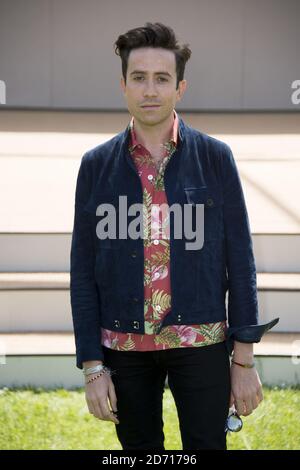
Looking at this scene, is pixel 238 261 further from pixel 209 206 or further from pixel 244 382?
pixel 244 382

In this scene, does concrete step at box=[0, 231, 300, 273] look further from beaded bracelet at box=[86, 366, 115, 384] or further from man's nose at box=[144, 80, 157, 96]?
man's nose at box=[144, 80, 157, 96]

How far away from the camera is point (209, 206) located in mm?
1638

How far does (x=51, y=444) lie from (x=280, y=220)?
74.1 inches

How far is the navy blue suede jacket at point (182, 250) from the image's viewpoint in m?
1.64

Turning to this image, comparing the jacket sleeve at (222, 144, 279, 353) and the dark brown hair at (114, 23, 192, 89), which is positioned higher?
the dark brown hair at (114, 23, 192, 89)

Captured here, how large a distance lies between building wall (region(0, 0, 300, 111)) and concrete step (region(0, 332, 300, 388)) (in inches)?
147

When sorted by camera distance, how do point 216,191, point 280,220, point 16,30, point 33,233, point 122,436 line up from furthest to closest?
point 16,30, point 280,220, point 33,233, point 122,436, point 216,191

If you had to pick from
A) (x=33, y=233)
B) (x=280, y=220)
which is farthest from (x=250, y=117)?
(x=33, y=233)

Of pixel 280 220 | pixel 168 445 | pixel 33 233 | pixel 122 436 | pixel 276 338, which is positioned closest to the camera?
→ pixel 122 436

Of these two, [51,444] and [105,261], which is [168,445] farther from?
[105,261]

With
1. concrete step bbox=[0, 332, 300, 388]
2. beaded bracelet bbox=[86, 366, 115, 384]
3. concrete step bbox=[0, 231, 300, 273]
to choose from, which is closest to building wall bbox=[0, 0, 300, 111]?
concrete step bbox=[0, 231, 300, 273]

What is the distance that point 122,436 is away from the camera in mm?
1759

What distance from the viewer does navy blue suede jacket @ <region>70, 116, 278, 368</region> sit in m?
1.64
